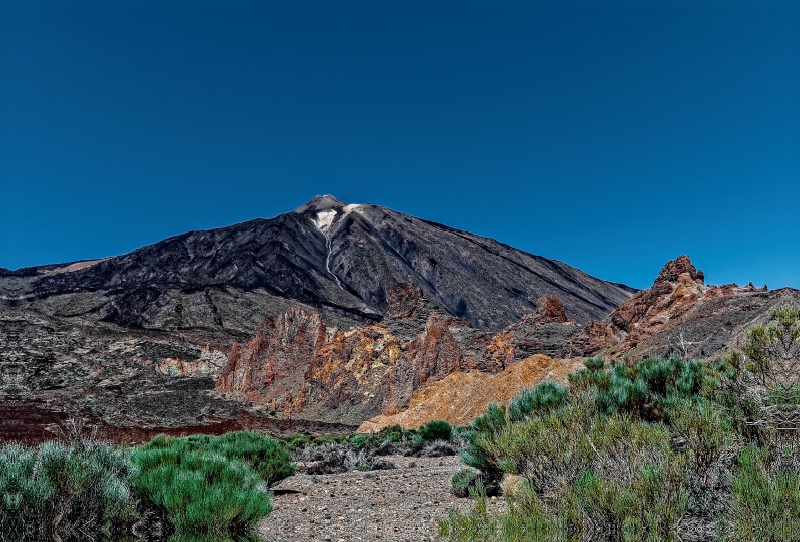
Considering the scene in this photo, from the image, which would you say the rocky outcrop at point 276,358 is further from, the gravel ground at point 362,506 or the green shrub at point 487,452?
the green shrub at point 487,452

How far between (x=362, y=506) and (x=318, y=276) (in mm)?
116529

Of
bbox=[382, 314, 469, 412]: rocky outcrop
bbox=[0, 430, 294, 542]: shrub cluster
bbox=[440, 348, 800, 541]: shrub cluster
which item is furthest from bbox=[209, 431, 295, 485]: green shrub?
bbox=[382, 314, 469, 412]: rocky outcrop

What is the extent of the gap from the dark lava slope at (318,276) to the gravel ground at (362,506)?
239ft

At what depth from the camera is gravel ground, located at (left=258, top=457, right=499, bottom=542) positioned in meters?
5.90

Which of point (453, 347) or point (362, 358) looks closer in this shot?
point (453, 347)

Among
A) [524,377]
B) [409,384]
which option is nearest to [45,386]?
[409,384]

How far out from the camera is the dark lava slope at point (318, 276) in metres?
89.4

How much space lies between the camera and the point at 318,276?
4808 inches

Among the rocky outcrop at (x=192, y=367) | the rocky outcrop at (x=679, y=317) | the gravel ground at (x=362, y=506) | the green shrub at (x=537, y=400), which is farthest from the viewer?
the rocky outcrop at (x=192, y=367)

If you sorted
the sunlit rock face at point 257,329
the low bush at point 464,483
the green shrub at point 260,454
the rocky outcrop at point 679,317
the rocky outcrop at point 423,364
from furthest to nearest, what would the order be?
1. the sunlit rock face at point 257,329
2. the rocky outcrop at point 423,364
3. the rocky outcrop at point 679,317
4. the green shrub at point 260,454
5. the low bush at point 464,483

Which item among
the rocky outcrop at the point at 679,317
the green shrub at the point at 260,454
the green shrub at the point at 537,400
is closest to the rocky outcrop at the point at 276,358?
the rocky outcrop at the point at 679,317

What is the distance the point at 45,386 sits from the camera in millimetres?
42938

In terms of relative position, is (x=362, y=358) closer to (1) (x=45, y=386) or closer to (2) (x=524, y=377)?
(2) (x=524, y=377)

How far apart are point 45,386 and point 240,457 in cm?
4379
